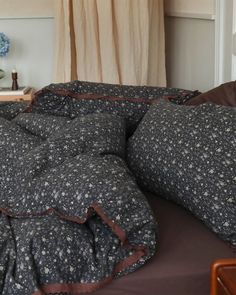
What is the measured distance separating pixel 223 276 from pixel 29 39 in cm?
267

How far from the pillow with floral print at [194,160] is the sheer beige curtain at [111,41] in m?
1.26

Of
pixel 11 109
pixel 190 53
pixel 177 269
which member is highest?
pixel 190 53

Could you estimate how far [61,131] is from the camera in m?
1.61

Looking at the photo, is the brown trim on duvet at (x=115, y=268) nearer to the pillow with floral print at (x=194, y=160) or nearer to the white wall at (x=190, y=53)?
the pillow with floral print at (x=194, y=160)

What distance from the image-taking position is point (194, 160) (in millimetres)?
1347

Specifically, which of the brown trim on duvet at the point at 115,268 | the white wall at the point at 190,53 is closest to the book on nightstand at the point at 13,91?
the white wall at the point at 190,53

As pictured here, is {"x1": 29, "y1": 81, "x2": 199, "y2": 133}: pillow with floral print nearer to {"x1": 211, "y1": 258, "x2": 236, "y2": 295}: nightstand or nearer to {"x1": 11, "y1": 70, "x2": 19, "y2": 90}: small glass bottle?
{"x1": 211, "y1": 258, "x2": 236, "y2": 295}: nightstand

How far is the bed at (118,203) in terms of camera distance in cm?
119

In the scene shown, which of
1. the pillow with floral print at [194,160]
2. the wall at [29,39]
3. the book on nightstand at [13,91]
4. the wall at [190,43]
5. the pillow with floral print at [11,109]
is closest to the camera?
the pillow with floral print at [194,160]

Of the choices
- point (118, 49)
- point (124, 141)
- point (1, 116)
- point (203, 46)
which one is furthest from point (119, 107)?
point (118, 49)

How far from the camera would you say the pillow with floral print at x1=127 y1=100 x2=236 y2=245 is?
1.28 meters

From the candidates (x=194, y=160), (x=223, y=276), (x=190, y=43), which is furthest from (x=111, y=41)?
(x=223, y=276)

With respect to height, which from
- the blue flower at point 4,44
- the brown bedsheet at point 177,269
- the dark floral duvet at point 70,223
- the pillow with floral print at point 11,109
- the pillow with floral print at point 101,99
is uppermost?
the blue flower at point 4,44

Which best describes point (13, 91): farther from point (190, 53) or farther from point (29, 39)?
point (190, 53)
